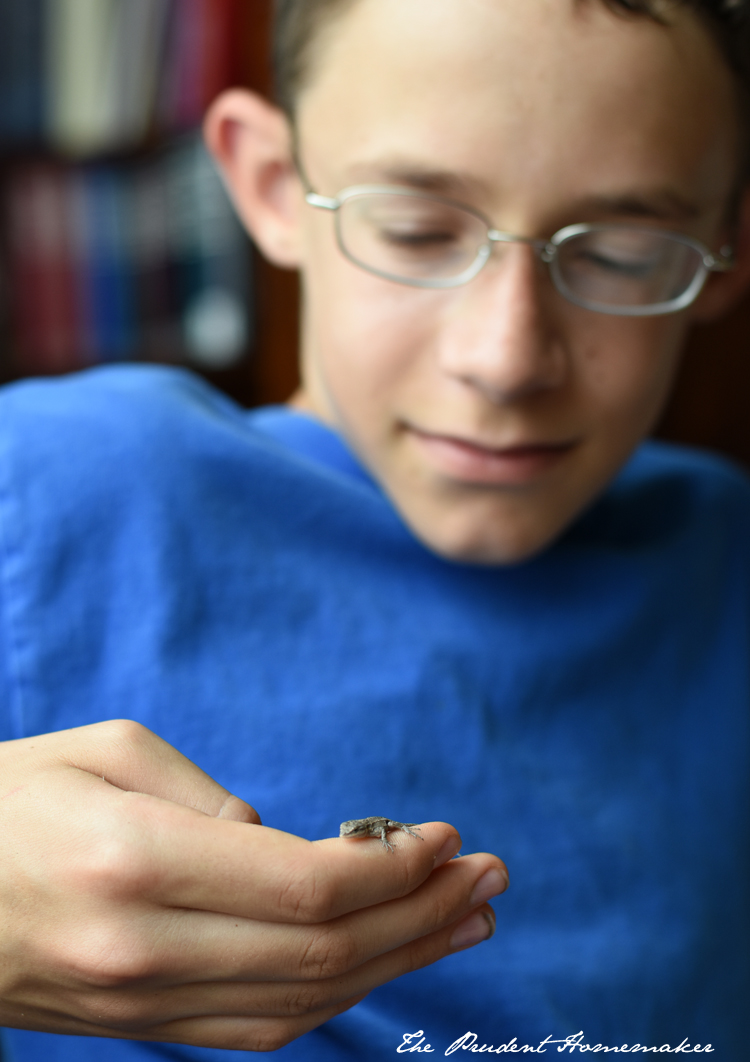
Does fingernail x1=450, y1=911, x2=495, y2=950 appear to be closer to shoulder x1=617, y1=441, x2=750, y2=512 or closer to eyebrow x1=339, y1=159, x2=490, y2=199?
eyebrow x1=339, y1=159, x2=490, y2=199

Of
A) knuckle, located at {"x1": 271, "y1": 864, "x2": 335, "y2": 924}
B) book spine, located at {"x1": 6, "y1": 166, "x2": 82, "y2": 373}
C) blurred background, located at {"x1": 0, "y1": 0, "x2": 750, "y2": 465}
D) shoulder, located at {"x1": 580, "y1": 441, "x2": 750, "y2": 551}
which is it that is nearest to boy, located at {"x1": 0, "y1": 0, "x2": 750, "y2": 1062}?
shoulder, located at {"x1": 580, "y1": 441, "x2": 750, "y2": 551}

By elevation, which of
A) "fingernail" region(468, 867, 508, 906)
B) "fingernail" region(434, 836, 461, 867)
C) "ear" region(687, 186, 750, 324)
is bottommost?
"fingernail" region(468, 867, 508, 906)

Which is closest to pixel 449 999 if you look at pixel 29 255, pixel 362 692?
pixel 362 692

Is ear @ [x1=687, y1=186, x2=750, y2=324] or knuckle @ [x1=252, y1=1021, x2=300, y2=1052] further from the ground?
ear @ [x1=687, y1=186, x2=750, y2=324]

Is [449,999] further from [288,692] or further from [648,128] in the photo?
[648,128]

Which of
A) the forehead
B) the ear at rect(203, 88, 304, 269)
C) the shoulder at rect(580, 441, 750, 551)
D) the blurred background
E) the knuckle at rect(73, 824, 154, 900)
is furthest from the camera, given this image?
the blurred background

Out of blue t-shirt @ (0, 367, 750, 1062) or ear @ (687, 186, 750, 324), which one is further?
ear @ (687, 186, 750, 324)

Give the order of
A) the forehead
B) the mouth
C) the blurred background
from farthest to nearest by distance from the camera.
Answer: the blurred background
the mouth
the forehead
